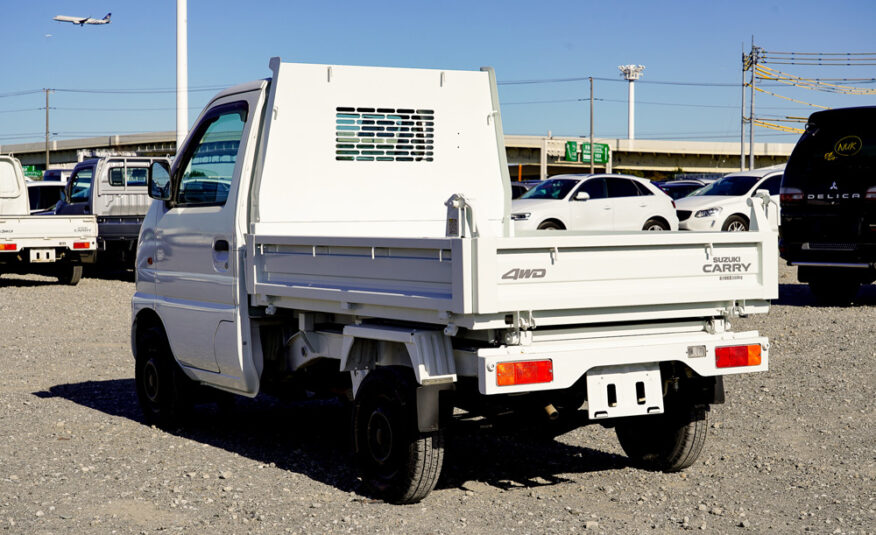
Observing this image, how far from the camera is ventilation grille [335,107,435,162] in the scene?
7.33 meters

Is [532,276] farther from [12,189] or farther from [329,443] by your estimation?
[12,189]

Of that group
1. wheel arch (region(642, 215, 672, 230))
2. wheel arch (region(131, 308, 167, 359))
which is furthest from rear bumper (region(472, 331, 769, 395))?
wheel arch (region(642, 215, 672, 230))

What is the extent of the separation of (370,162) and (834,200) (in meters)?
9.06

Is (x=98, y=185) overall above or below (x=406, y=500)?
above

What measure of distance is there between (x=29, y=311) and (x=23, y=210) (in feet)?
19.8

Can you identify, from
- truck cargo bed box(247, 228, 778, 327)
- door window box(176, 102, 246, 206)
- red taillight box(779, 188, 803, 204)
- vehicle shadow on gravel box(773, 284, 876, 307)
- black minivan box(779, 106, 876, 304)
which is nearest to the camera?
truck cargo bed box(247, 228, 778, 327)

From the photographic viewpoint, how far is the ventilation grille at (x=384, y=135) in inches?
289

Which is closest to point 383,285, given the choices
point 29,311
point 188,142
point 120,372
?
point 188,142

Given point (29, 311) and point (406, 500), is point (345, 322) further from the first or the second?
point (29, 311)

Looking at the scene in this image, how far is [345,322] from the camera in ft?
21.0

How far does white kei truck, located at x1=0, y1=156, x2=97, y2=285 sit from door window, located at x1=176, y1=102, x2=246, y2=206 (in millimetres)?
13182

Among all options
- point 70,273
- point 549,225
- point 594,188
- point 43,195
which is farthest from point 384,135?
point 43,195

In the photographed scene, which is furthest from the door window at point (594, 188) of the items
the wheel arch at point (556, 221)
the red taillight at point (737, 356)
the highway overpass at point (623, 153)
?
the highway overpass at point (623, 153)

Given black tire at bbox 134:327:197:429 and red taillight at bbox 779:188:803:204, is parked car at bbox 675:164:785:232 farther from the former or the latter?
black tire at bbox 134:327:197:429
